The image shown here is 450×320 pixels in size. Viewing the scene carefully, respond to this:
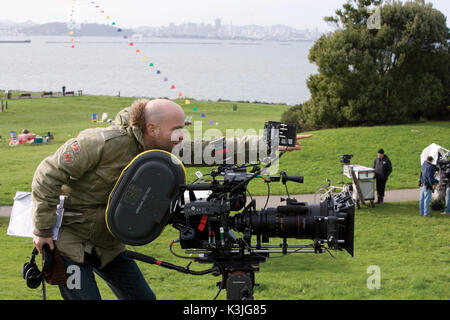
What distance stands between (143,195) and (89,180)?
21.1 inches

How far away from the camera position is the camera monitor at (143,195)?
406cm

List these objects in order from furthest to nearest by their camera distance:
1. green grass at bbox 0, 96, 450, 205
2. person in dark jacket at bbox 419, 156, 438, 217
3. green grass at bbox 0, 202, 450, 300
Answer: green grass at bbox 0, 96, 450, 205
person in dark jacket at bbox 419, 156, 438, 217
green grass at bbox 0, 202, 450, 300

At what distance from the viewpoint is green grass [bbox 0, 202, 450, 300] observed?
8438mm

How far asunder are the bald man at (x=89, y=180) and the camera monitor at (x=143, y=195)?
292 millimetres

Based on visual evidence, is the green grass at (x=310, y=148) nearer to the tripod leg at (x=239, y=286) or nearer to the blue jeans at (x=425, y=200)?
the blue jeans at (x=425, y=200)

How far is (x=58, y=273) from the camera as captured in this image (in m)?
4.25

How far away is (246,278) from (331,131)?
87.6 feet

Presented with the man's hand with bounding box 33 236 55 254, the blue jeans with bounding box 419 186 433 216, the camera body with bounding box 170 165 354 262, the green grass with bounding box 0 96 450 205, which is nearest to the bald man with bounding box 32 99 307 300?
the man's hand with bounding box 33 236 55 254

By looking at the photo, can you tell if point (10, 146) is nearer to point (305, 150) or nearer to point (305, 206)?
point (305, 150)

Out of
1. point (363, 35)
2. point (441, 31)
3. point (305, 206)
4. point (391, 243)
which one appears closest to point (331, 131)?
point (363, 35)

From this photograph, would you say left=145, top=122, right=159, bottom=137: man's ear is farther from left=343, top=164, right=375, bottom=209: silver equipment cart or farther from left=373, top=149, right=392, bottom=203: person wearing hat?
left=373, top=149, right=392, bottom=203: person wearing hat

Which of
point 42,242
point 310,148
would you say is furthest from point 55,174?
point 310,148

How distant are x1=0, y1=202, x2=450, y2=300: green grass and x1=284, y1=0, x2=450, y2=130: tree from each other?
55.9 ft
